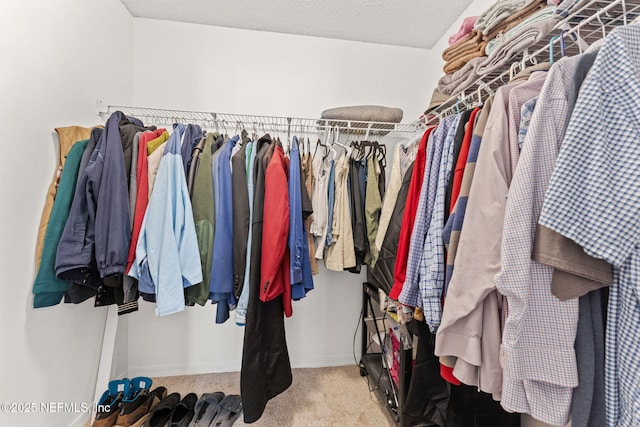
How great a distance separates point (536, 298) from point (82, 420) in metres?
2.13

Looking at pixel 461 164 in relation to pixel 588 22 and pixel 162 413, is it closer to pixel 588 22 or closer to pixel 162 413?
pixel 588 22

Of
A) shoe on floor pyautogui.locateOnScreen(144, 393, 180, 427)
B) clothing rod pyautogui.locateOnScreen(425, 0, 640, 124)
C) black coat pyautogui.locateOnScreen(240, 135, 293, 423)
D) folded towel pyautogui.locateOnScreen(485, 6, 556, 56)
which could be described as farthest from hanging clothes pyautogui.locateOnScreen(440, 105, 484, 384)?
shoe on floor pyautogui.locateOnScreen(144, 393, 180, 427)

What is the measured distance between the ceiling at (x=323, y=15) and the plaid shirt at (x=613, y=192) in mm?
1516

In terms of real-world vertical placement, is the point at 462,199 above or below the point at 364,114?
below

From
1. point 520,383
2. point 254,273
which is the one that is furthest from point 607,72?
point 254,273

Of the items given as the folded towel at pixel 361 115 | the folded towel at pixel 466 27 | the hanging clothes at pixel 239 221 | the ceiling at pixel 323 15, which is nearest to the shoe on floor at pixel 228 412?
the hanging clothes at pixel 239 221

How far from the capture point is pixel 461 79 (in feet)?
3.86

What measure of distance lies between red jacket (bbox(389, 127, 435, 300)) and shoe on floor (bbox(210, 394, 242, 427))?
1.21 m

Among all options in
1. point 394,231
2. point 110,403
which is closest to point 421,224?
point 394,231

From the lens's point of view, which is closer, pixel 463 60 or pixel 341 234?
pixel 463 60

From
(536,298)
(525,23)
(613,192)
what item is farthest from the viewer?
(525,23)

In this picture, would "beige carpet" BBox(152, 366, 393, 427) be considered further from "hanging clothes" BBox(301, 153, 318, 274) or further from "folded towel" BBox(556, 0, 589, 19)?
"folded towel" BBox(556, 0, 589, 19)

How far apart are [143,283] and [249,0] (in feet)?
5.60

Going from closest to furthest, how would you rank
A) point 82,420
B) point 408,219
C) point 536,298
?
point 536,298
point 408,219
point 82,420
